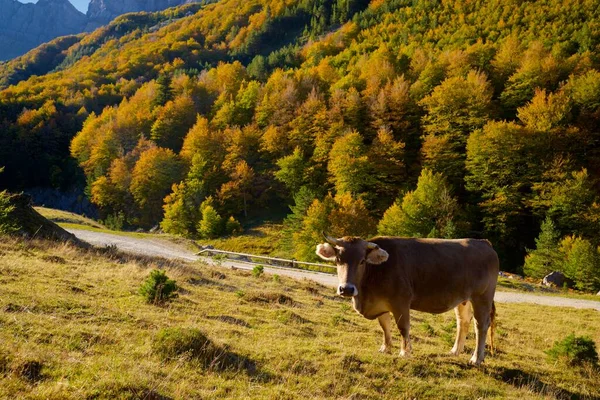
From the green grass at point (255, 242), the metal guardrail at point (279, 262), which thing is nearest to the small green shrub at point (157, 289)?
the metal guardrail at point (279, 262)

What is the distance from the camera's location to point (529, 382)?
6.89m

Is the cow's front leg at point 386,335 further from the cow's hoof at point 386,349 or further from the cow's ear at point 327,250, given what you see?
the cow's ear at point 327,250

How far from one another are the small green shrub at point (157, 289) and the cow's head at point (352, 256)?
15.7 feet

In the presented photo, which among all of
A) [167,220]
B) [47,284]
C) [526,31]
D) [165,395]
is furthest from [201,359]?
[526,31]

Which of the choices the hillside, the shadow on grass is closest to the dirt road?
the hillside

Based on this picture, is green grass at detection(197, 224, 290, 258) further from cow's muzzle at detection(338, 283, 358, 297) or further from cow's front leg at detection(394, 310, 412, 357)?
cow's muzzle at detection(338, 283, 358, 297)

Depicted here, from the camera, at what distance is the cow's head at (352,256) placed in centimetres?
670

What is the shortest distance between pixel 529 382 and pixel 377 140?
49503 millimetres

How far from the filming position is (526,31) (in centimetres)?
8088

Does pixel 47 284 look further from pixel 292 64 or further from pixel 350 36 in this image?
pixel 350 36

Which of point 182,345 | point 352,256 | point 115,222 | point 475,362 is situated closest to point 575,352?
point 475,362

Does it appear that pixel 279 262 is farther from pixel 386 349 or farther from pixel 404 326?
pixel 404 326

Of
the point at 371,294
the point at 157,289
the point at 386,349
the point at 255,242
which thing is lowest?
the point at 255,242

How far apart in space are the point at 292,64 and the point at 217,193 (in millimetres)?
72126
